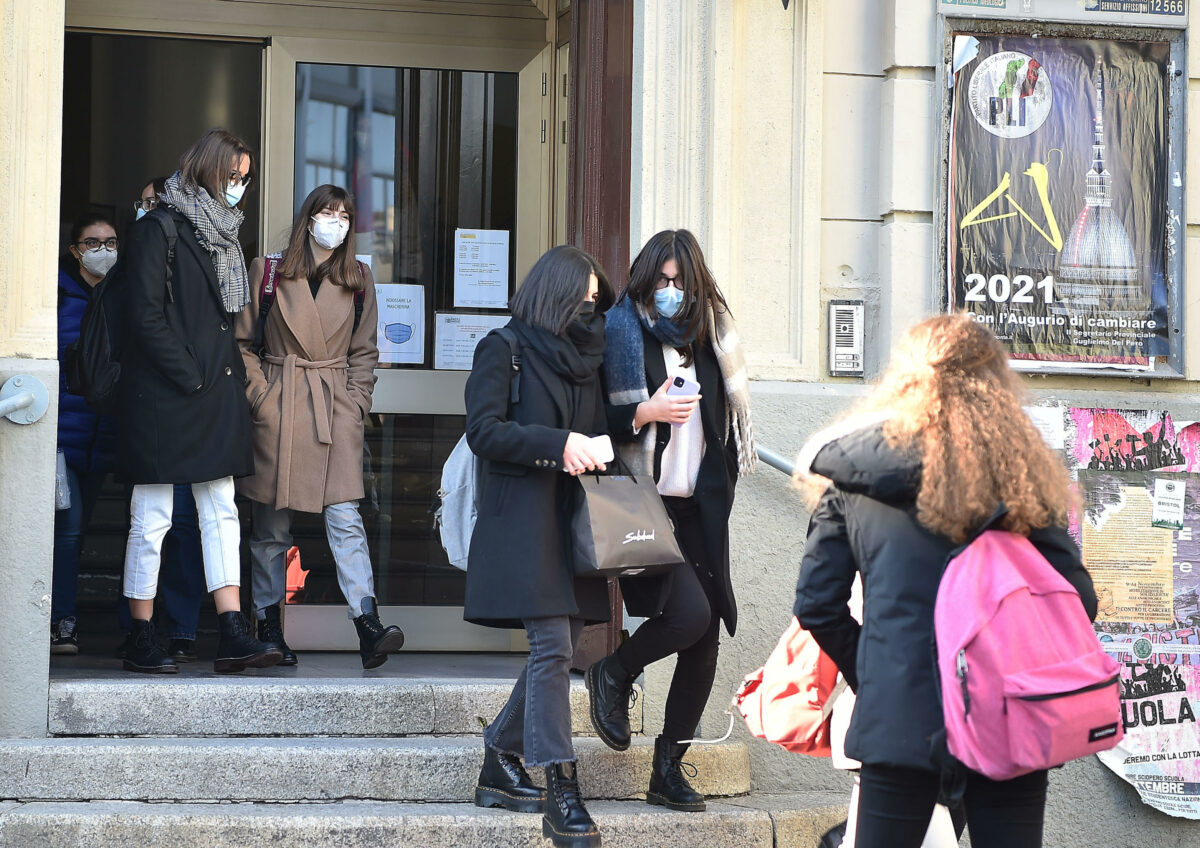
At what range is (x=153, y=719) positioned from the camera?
191 inches

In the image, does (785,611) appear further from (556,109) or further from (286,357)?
(556,109)

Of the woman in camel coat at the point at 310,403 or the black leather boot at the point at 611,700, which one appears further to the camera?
the woman in camel coat at the point at 310,403

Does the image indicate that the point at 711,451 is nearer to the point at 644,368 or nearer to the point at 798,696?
the point at 644,368

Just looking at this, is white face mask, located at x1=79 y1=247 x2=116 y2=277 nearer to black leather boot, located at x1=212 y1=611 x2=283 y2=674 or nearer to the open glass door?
the open glass door

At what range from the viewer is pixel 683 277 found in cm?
450

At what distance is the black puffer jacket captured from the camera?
2811mm

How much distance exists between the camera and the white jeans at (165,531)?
521 cm

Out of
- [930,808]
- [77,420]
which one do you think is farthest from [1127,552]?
[77,420]

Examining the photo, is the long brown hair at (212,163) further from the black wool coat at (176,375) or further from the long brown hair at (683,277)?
the long brown hair at (683,277)

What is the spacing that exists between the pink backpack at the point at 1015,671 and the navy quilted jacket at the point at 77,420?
4.08 m

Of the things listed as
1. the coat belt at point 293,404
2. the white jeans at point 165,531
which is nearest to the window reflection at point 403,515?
the coat belt at point 293,404

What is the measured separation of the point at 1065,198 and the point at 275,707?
3618 mm

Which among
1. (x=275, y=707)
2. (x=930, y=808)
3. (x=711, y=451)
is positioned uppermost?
(x=711, y=451)

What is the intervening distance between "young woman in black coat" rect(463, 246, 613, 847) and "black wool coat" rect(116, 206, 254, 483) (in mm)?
1354
